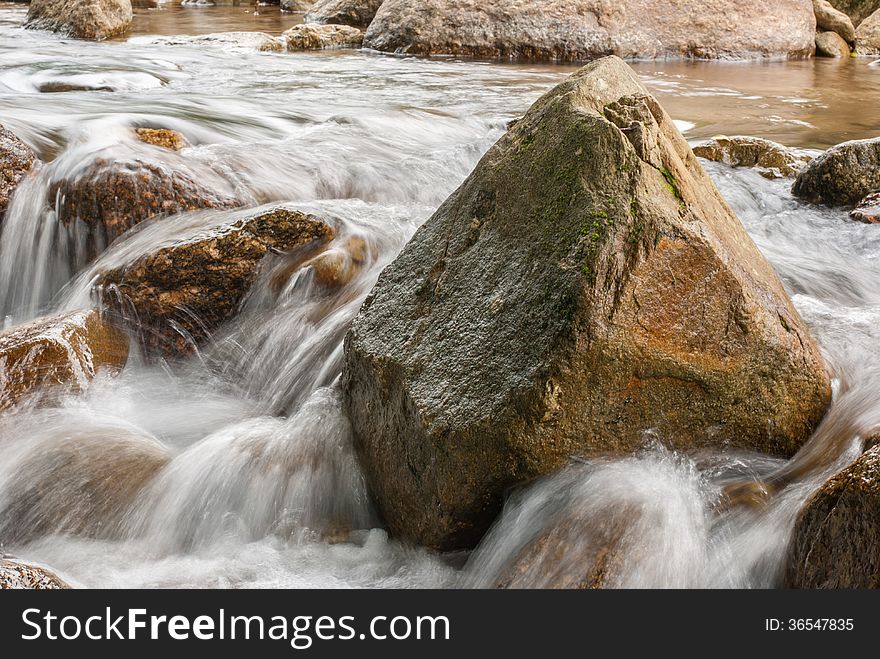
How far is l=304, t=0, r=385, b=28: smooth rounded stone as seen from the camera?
16.0m

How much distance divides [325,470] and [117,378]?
1498 millimetres

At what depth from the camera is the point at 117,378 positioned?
4172 millimetres

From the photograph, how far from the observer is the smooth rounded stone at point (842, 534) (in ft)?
6.88

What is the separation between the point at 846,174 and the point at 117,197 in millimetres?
4929

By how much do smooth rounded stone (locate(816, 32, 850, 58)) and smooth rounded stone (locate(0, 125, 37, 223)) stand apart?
536 inches

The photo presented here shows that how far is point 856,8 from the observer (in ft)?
56.1

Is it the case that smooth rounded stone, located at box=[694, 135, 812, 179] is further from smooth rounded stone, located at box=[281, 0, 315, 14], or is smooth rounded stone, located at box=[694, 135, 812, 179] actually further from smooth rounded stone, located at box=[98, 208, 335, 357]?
smooth rounded stone, located at box=[281, 0, 315, 14]

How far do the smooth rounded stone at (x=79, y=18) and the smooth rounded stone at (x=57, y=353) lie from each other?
35.6ft

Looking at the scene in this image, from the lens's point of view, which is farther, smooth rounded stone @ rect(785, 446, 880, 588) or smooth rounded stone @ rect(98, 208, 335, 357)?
smooth rounded stone @ rect(98, 208, 335, 357)

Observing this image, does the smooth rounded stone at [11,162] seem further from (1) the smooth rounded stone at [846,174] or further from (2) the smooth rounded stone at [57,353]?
(1) the smooth rounded stone at [846,174]

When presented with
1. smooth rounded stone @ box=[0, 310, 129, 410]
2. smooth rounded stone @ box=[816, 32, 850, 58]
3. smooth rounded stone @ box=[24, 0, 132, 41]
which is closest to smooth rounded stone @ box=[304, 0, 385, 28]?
smooth rounded stone @ box=[24, 0, 132, 41]

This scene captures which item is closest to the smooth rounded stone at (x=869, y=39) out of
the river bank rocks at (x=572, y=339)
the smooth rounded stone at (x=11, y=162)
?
the river bank rocks at (x=572, y=339)

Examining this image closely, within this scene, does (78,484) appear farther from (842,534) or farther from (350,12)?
(350,12)

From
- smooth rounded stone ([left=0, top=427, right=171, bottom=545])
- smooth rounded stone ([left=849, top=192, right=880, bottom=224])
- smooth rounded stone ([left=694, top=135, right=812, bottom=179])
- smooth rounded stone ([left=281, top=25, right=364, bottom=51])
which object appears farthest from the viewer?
smooth rounded stone ([left=281, top=25, right=364, bottom=51])
